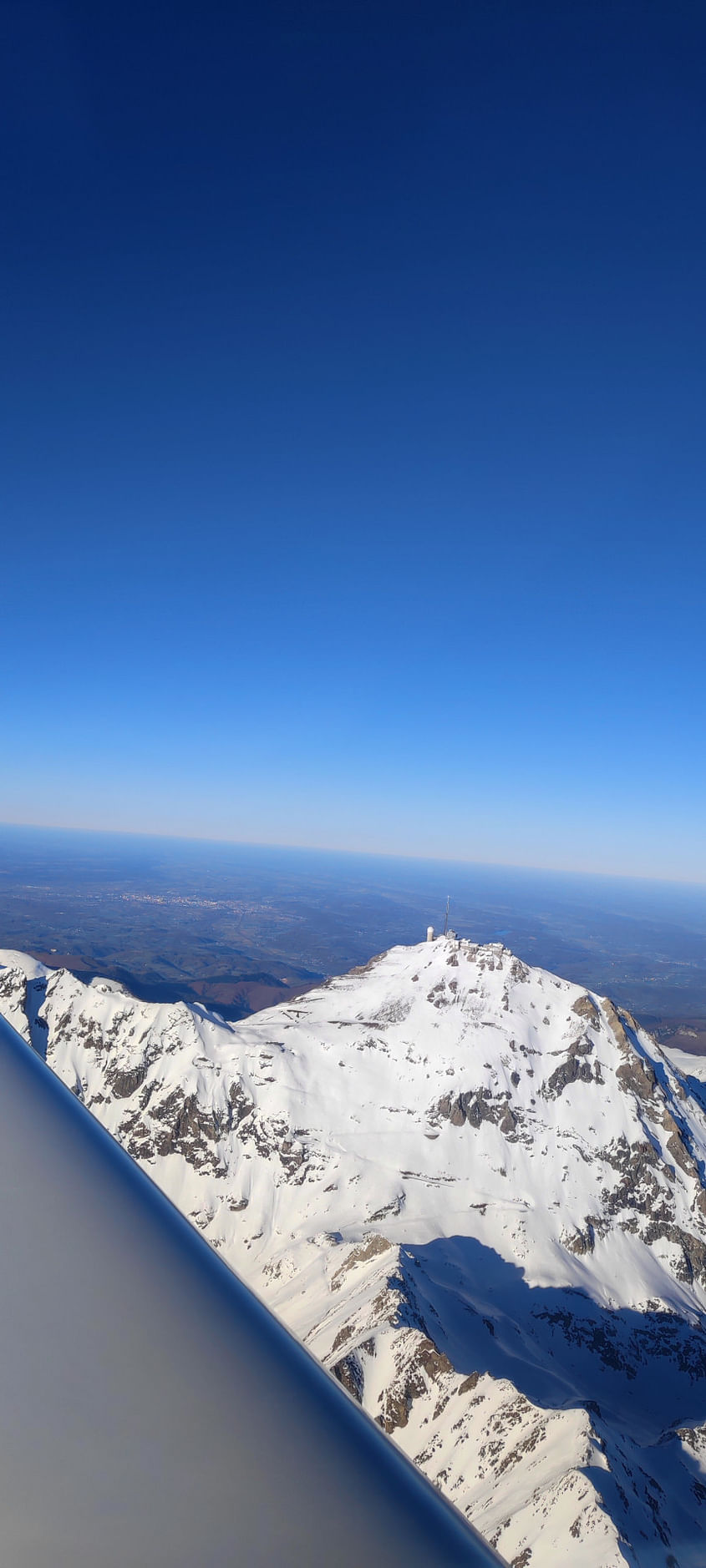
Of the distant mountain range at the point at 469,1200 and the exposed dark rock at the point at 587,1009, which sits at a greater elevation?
the exposed dark rock at the point at 587,1009

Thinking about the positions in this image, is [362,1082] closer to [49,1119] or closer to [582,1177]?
[582,1177]

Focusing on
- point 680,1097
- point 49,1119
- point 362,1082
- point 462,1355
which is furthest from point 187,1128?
point 49,1119

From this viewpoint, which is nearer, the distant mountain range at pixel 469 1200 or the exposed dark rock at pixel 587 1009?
the distant mountain range at pixel 469 1200

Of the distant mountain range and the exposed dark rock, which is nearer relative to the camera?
the distant mountain range

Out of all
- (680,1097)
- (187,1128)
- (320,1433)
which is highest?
(320,1433)

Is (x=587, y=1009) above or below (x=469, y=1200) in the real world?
above

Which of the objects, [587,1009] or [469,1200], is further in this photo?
[587,1009]

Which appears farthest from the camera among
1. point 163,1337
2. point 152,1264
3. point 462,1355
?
point 462,1355

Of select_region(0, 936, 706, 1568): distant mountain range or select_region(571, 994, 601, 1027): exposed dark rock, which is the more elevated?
select_region(571, 994, 601, 1027): exposed dark rock
